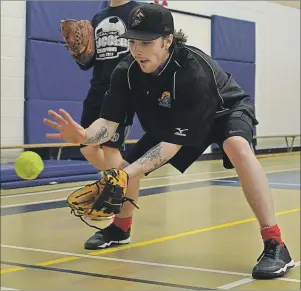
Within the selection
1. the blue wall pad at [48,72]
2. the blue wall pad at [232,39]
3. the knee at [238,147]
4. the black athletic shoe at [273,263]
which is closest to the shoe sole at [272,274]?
the black athletic shoe at [273,263]

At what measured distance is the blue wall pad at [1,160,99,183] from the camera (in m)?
5.87

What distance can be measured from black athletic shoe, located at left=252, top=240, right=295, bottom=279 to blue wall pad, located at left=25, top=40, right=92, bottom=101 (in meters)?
4.81

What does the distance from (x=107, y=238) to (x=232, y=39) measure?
23.6 feet

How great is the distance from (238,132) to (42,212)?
213 cm

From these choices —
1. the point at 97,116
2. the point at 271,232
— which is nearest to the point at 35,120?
the point at 97,116

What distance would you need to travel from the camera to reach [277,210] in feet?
14.9

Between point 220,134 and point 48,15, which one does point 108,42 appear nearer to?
point 220,134

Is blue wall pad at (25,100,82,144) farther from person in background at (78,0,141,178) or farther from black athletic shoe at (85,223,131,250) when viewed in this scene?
black athletic shoe at (85,223,131,250)

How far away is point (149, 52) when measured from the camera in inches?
91.3

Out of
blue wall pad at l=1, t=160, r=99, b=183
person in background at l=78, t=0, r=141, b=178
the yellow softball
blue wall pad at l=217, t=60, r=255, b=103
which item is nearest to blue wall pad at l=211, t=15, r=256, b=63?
blue wall pad at l=217, t=60, r=255, b=103

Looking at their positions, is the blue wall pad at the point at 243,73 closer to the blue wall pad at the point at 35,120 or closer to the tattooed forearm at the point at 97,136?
the blue wall pad at the point at 35,120

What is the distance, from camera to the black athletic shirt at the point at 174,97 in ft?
8.05

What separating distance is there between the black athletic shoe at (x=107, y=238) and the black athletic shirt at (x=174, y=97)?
752mm

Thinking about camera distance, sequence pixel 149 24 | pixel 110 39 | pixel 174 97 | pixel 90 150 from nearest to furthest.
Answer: pixel 149 24
pixel 174 97
pixel 110 39
pixel 90 150
